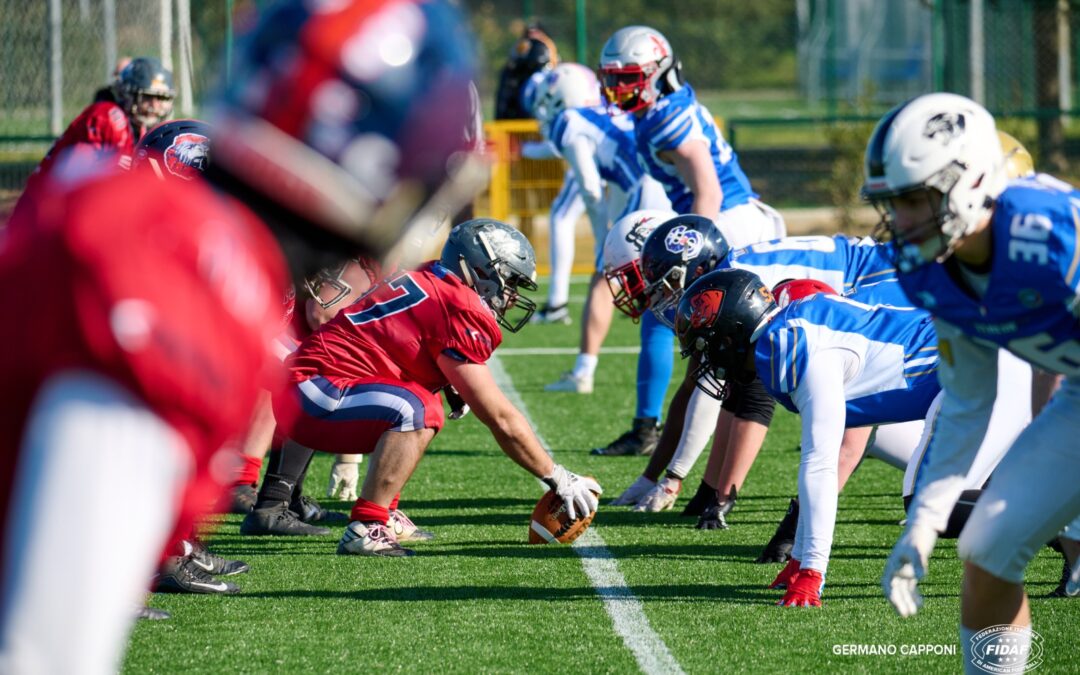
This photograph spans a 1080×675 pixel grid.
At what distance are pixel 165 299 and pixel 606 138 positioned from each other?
8201 mm

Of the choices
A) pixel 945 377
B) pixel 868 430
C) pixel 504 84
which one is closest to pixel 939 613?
pixel 868 430

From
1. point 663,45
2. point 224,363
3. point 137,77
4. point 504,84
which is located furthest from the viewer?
point 504,84

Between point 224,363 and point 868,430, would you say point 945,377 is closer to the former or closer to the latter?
point 868,430

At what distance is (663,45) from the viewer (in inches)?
284

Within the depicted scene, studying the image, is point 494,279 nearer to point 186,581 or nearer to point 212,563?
point 212,563

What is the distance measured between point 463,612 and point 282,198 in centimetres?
303

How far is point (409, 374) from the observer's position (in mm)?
5227

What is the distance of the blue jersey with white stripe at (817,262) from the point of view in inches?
219

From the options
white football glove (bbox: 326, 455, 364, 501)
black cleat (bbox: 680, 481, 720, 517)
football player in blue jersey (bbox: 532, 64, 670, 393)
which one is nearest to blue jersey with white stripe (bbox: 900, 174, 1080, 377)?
black cleat (bbox: 680, 481, 720, 517)

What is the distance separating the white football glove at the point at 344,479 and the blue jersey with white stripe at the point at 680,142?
207cm

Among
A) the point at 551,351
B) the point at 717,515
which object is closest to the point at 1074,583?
the point at 717,515

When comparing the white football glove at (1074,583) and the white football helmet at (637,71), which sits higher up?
the white football helmet at (637,71)

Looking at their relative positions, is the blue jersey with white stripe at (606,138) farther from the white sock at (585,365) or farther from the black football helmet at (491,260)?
the black football helmet at (491,260)

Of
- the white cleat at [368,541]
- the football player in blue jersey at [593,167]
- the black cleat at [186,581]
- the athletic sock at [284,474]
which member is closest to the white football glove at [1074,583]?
the white cleat at [368,541]
